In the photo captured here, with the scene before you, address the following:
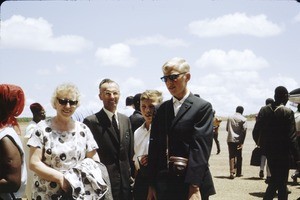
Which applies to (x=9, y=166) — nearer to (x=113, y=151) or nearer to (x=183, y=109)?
(x=183, y=109)

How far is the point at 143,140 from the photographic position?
4965 millimetres

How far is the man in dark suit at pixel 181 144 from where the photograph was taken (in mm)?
3686

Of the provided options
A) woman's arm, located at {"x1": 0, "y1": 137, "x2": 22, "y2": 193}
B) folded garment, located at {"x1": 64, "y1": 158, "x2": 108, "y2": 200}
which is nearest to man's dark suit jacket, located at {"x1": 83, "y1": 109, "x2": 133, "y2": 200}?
folded garment, located at {"x1": 64, "y1": 158, "x2": 108, "y2": 200}

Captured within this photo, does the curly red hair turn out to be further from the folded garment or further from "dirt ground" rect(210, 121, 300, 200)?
"dirt ground" rect(210, 121, 300, 200)

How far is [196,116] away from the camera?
379cm

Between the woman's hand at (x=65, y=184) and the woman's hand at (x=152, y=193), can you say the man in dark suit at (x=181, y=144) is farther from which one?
the woman's hand at (x=65, y=184)

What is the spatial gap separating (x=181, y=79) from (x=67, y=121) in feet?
3.61

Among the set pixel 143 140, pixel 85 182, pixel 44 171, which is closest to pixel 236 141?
pixel 143 140

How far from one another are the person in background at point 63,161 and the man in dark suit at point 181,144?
21.5 inches

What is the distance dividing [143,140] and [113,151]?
37cm

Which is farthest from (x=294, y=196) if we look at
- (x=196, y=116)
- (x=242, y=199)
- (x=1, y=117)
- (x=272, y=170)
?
(x=1, y=117)

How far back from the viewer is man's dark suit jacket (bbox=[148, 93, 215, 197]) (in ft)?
12.1

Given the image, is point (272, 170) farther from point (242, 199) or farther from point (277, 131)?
point (242, 199)

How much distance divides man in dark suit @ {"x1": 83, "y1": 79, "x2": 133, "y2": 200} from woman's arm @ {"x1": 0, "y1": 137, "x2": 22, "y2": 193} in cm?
185
